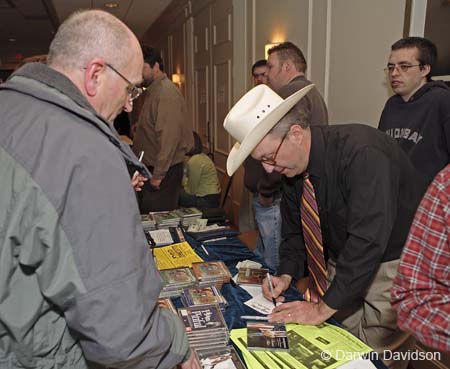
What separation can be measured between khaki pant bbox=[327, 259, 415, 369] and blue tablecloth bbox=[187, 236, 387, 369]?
268 millimetres

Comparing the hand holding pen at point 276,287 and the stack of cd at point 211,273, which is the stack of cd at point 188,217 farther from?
the hand holding pen at point 276,287

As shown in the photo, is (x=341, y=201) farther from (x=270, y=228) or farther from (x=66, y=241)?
(x=270, y=228)

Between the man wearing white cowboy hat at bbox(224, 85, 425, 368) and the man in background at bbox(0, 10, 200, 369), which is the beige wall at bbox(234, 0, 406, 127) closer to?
the man wearing white cowboy hat at bbox(224, 85, 425, 368)

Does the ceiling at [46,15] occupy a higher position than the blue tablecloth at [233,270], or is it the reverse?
the ceiling at [46,15]

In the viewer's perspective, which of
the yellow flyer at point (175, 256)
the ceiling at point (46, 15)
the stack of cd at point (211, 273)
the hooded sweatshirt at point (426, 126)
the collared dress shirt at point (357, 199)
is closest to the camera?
the collared dress shirt at point (357, 199)

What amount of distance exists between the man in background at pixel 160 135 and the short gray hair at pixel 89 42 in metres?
2.28

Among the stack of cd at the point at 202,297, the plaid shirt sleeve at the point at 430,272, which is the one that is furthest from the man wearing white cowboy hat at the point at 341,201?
the plaid shirt sleeve at the point at 430,272

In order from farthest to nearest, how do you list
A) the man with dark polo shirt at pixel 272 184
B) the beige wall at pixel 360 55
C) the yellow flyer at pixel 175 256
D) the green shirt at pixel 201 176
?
the green shirt at pixel 201 176, the man with dark polo shirt at pixel 272 184, the beige wall at pixel 360 55, the yellow flyer at pixel 175 256

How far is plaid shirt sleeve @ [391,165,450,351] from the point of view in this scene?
2.64 ft

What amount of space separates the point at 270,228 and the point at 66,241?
195 centimetres

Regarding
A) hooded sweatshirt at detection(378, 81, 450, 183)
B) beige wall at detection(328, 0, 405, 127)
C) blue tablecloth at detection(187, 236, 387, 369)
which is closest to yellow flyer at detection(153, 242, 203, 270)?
blue tablecloth at detection(187, 236, 387, 369)

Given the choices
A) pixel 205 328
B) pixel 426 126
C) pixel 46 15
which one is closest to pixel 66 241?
pixel 205 328

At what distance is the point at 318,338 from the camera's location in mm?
1190

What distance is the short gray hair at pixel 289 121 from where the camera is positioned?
1.39m
